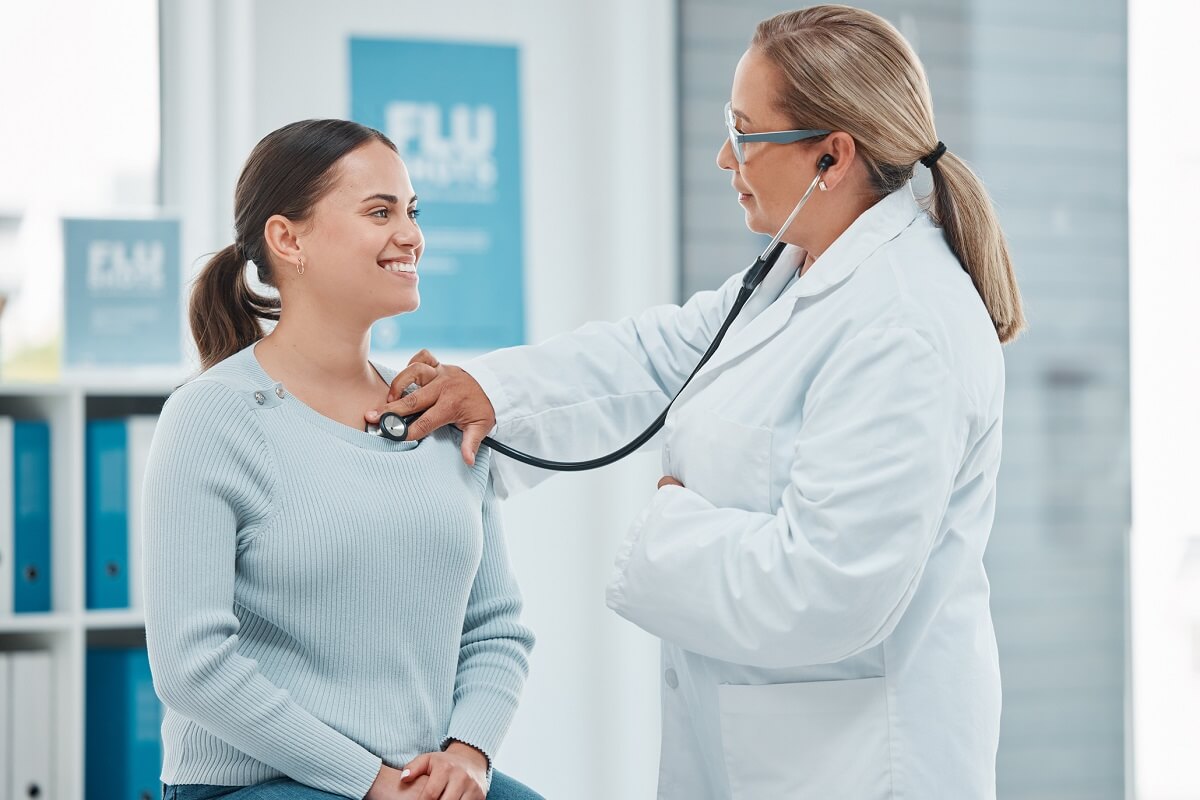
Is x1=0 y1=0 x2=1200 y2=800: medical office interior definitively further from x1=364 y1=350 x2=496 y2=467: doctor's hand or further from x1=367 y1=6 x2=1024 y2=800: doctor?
x1=367 y1=6 x2=1024 y2=800: doctor

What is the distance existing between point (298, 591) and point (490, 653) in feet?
0.94

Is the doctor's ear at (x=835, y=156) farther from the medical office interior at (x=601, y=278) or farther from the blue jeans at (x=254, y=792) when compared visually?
the blue jeans at (x=254, y=792)

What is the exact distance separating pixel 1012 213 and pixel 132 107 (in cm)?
200

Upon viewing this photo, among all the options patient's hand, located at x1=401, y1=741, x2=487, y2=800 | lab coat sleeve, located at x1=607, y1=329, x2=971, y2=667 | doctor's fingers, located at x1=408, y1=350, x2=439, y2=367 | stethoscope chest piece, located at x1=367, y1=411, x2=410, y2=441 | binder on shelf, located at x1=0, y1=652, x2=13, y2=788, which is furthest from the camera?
binder on shelf, located at x1=0, y1=652, x2=13, y2=788

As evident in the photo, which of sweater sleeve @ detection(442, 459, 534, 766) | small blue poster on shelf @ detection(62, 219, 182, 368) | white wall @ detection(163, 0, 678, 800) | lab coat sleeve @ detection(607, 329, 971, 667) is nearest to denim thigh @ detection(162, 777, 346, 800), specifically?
sweater sleeve @ detection(442, 459, 534, 766)

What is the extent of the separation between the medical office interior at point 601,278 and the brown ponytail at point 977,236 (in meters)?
0.33

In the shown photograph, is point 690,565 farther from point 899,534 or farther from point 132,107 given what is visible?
point 132,107

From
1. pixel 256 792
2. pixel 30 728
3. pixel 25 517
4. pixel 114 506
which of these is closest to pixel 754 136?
pixel 256 792

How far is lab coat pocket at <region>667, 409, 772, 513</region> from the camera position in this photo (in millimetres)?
1237

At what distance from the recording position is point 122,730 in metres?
2.11

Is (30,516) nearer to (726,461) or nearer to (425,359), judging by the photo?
(425,359)

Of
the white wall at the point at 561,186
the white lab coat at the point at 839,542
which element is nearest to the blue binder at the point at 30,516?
the white wall at the point at 561,186

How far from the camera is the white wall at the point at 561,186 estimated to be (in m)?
2.56

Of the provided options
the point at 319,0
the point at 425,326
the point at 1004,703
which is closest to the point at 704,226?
the point at 425,326
